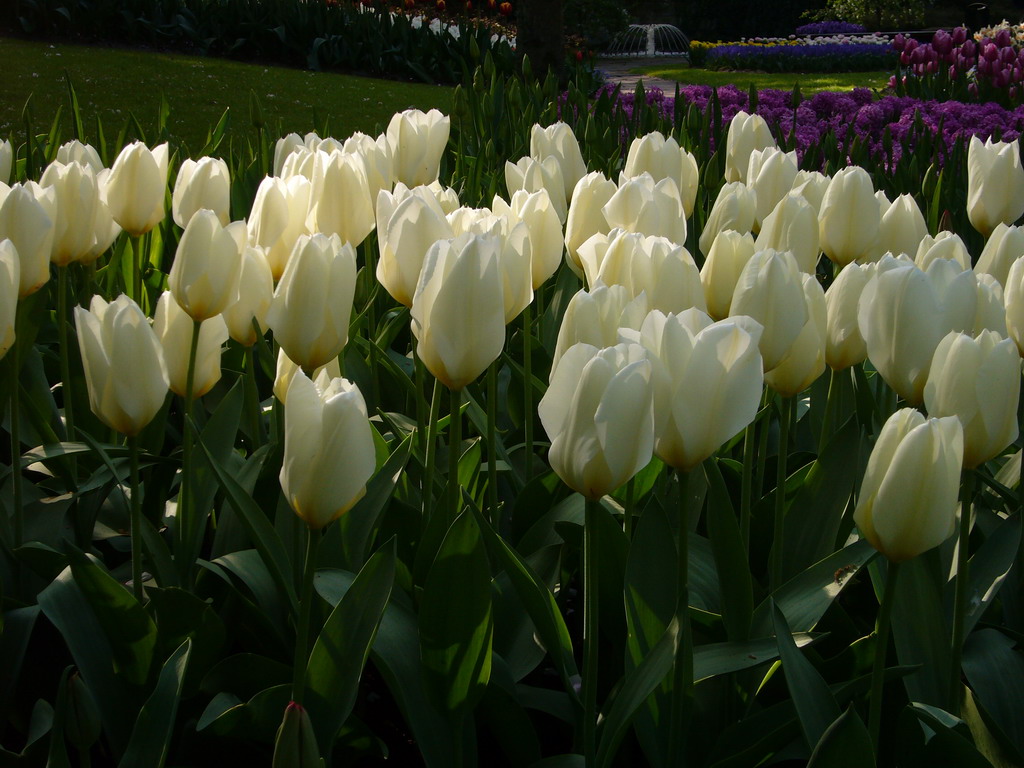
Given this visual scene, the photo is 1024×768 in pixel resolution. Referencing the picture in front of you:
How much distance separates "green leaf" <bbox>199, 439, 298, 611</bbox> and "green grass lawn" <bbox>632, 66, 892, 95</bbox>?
1547 centimetres

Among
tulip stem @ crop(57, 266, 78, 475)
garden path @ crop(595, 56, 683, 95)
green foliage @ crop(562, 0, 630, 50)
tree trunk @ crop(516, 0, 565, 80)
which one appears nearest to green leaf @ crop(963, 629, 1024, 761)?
tulip stem @ crop(57, 266, 78, 475)

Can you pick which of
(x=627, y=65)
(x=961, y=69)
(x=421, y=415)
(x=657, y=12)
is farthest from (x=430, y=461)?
(x=657, y=12)

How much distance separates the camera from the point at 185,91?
32.5ft

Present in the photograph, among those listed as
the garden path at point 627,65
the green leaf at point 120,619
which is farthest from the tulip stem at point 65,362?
the garden path at point 627,65

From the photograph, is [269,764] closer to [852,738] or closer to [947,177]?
[852,738]

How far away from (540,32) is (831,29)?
23.7 m

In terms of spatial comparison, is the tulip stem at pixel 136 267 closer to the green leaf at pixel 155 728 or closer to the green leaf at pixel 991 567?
the green leaf at pixel 155 728

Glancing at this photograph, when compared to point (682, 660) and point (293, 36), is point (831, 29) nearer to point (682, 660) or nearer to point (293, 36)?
point (293, 36)

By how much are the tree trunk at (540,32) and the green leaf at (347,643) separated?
796cm

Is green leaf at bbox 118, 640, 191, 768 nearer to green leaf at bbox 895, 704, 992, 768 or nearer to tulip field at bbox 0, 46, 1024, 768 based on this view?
tulip field at bbox 0, 46, 1024, 768

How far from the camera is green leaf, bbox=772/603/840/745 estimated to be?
100cm

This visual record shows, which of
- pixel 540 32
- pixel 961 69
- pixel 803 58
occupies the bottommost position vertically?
pixel 803 58

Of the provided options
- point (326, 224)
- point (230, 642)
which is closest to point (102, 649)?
point (230, 642)

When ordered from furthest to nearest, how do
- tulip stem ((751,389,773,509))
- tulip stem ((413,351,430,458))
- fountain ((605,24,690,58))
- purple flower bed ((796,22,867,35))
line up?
purple flower bed ((796,22,867,35)), fountain ((605,24,690,58)), tulip stem ((413,351,430,458)), tulip stem ((751,389,773,509))
